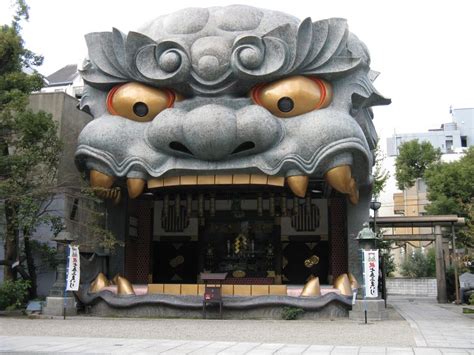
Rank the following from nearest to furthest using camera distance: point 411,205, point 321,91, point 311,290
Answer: point 311,290
point 321,91
point 411,205

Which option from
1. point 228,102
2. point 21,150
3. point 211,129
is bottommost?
point 21,150

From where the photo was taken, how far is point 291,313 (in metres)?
17.0

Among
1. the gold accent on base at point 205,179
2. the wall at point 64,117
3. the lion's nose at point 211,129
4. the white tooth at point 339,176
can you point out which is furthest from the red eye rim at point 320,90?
the wall at point 64,117

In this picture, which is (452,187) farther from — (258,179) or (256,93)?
(256,93)

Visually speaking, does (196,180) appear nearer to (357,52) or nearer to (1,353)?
(357,52)

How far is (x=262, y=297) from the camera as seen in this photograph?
17.3 m

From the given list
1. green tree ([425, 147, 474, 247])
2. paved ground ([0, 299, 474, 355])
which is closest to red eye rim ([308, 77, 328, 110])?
paved ground ([0, 299, 474, 355])

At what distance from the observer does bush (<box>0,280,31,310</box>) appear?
17.7 metres

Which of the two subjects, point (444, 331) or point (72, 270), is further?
point (72, 270)

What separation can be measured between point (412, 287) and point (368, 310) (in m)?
25.0

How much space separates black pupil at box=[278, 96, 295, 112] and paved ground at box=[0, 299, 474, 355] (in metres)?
6.62

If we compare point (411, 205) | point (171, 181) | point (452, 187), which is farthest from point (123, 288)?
point (411, 205)

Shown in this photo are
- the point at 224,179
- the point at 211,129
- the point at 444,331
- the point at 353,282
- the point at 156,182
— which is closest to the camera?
the point at 444,331

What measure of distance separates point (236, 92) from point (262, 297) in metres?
6.60
